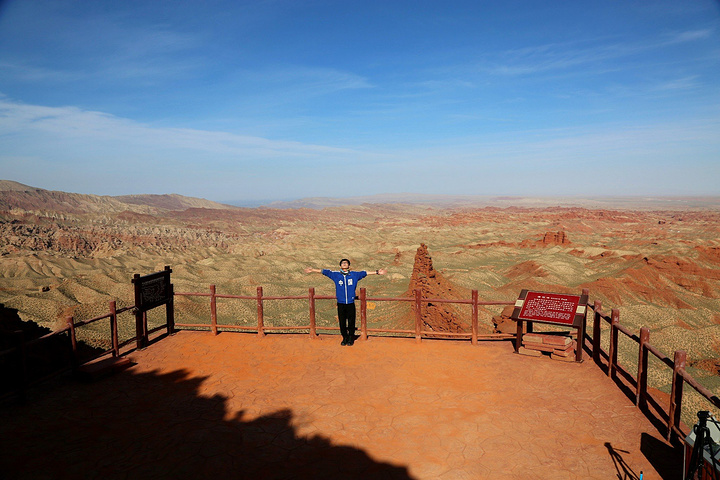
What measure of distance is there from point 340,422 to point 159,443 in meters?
2.60

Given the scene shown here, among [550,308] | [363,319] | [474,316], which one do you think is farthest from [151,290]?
[550,308]

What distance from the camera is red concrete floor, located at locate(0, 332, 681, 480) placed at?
18.6 ft

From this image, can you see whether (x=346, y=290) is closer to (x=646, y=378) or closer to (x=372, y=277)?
(x=646, y=378)

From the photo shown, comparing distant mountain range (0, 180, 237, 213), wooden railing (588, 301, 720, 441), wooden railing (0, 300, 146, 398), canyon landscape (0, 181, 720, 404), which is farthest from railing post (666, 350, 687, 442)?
distant mountain range (0, 180, 237, 213)

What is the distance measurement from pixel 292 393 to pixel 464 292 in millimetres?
17545

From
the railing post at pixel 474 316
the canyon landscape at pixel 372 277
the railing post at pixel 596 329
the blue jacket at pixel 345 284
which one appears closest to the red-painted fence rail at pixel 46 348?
the canyon landscape at pixel 372 277

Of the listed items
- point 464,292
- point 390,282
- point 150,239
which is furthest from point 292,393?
point 150,239

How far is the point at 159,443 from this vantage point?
20.6 feet

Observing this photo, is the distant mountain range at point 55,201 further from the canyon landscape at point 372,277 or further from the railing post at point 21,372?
the railing post at point 21,372

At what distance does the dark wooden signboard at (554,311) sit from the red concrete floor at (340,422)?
66cm

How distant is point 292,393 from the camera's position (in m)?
7.90

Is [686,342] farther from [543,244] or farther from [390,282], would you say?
[543,244]

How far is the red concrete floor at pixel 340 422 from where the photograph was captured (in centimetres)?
566

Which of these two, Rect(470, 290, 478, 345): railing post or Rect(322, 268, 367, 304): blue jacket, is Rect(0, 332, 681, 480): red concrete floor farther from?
Rect(322, 268, 367, 304): blue jacket
